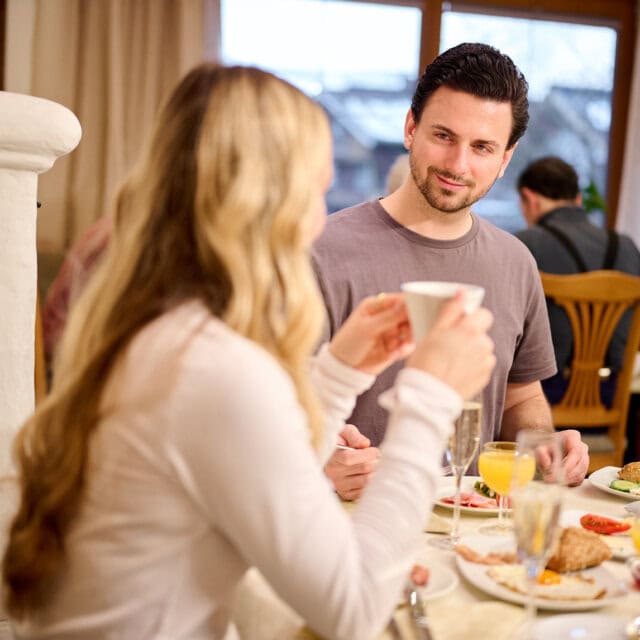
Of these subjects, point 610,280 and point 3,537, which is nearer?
point 3,537

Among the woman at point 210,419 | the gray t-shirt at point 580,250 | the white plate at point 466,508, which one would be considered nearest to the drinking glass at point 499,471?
the white plate at point 466,508

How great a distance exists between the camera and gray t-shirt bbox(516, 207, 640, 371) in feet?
10.7

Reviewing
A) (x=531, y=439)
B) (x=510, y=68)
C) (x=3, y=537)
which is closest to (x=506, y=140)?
(x=510, y=68)

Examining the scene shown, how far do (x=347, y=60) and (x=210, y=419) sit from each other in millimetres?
4441

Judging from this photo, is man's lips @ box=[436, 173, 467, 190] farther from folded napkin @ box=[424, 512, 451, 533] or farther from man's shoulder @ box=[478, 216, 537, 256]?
folded napkin @ box=[424, 512, 451, 533]

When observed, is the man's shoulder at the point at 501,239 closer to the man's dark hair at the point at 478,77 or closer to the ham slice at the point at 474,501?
the man's dark hair at the point at 478,77

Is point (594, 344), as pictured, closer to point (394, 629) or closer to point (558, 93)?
point (394, 629)

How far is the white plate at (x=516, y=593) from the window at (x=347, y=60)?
13.0 ft

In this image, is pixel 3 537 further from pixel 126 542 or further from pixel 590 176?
pixel 590 176

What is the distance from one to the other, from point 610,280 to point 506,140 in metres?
1.26

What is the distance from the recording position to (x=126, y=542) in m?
0.91

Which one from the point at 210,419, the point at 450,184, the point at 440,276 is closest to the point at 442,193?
the point at 450,184

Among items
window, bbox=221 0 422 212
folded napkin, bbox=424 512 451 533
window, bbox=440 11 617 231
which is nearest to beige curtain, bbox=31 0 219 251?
window, bbox=221 0 422 212

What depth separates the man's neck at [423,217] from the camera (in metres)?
1.97
